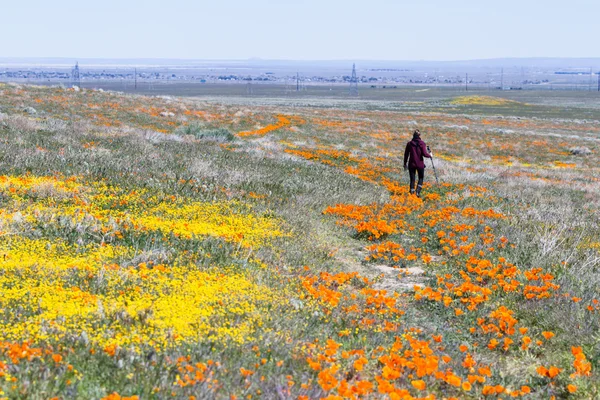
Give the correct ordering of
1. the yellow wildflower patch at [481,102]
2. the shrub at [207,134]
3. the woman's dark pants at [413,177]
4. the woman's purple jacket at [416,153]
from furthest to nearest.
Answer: the yellow wildflower patch at [481,102]
the shrub at [207,134]
the woman's dark pants at [413,177]
the woman's purple jacket at [416,153]

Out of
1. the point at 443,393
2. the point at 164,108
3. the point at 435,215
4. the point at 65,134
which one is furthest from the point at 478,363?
the point at 164,108

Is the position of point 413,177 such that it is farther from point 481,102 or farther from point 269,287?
point 481,102

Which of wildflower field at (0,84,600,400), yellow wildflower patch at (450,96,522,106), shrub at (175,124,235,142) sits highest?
yellow wildflower patch at (450,96,522,106)

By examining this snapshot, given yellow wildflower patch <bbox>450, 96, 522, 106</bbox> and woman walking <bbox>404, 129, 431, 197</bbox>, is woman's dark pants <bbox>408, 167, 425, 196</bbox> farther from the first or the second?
yellow wildflower patch <bbox>450, 96, 522, 106</bbox>

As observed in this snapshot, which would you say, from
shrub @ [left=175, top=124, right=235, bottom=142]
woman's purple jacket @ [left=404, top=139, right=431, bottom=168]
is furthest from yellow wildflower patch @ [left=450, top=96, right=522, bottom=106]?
woman's purple jacket @ [left=404, top=139, right=431, bottom=168]

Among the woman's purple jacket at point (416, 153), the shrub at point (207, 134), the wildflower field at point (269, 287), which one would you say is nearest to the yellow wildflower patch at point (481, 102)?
the shrub at point (207, 134)

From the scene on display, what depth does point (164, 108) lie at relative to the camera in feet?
128

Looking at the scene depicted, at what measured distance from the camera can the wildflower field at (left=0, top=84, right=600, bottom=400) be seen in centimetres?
424

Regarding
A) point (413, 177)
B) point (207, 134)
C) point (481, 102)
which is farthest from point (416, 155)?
point (481, 102)

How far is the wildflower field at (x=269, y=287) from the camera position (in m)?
4.24

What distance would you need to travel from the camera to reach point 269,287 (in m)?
6.29

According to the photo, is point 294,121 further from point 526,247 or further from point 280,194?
point 526,247

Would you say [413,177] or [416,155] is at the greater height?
[416,155]

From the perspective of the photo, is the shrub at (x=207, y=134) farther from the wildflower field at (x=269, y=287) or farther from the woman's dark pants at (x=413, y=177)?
the woman's dark pants at (x=413, y=177)
